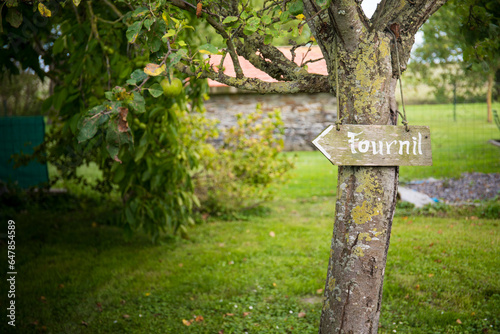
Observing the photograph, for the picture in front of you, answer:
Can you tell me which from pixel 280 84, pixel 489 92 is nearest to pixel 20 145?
pixel 280 84

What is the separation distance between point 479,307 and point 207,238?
308 centimetres

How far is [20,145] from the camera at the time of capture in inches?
298

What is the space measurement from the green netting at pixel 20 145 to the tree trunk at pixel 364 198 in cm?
687

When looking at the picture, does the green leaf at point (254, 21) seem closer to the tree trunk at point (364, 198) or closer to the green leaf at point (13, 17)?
the tree trunk at point (364, 198)

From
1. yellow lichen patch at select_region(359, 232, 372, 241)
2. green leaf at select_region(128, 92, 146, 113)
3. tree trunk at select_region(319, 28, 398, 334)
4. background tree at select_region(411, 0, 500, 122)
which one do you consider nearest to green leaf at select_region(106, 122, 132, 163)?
green leaf at select_region(128, 92, 146, 113)

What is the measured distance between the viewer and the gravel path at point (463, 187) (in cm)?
585

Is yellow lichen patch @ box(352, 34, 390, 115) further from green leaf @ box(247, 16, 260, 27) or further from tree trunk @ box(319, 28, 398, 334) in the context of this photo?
green leaf @ box(247, 16, 260, 27)

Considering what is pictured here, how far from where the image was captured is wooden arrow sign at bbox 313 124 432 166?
70.8 inches

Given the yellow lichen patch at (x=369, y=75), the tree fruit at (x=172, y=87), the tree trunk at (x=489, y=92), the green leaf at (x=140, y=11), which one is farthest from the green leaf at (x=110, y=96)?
the tree trunk at (x=489, y=92)

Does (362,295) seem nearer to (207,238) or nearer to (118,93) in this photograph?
(118,93)

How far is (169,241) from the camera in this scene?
5105 millimetres

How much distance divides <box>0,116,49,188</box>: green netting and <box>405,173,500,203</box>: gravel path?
21.8 ft

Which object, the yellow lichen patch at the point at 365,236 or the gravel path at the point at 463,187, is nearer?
the yellow lichen patch at the point at 365,236

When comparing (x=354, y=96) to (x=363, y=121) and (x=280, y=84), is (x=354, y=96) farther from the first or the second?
(x=280, y=84)
